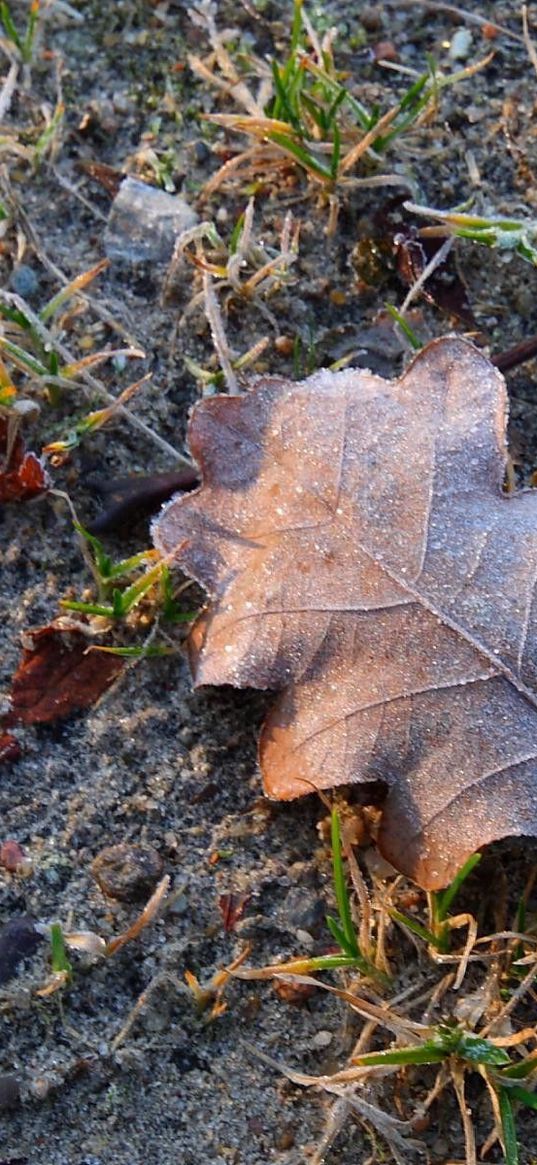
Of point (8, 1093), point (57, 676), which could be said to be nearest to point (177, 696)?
point (57, 676)

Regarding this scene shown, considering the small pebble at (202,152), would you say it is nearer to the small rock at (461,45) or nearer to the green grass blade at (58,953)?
the small rock at (461,45)

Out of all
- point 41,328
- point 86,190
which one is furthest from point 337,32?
point 41,328

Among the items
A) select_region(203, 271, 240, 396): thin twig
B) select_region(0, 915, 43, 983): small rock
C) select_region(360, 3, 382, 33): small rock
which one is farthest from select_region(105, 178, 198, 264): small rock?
select_region(0, 915, 43, 983): small rock

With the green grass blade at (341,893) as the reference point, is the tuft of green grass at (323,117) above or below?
above

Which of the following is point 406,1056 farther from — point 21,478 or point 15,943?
point 21,478

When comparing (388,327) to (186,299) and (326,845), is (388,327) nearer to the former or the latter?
(186,299)

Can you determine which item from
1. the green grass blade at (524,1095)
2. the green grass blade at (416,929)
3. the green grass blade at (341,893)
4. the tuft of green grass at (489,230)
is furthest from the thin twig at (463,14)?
the green grass blade at (524,1095)

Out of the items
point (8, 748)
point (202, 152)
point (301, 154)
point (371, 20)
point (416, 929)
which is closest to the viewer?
point (416, 929)
